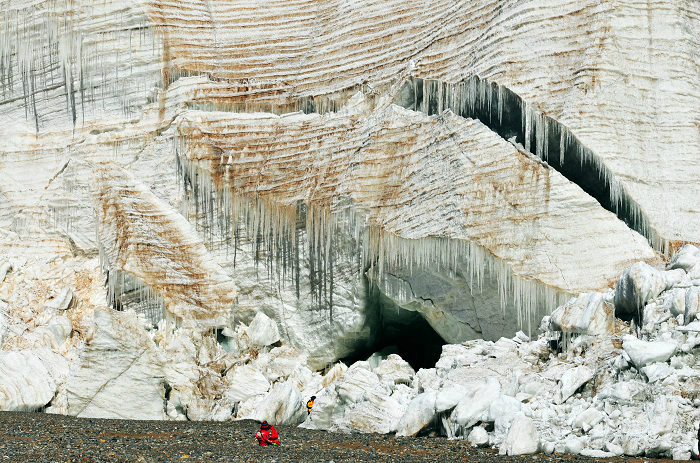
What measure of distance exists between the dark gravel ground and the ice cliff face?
1565 millimetres

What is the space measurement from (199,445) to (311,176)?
7.03 metres

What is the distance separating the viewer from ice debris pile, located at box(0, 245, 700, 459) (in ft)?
43.2

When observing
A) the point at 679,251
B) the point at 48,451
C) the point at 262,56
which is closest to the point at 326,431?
the point at 48,451

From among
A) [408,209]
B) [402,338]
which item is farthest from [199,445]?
[402,338]

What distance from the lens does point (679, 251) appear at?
619 inches

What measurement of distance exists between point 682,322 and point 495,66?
19.2 feet

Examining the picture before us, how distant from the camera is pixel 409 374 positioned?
57.0 feet

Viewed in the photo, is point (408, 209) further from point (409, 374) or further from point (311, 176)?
point (409, 374)

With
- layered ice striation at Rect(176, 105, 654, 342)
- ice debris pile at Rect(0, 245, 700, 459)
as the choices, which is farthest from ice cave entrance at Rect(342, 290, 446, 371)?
layered ice striation at Rect(176, 105, 654, 342)

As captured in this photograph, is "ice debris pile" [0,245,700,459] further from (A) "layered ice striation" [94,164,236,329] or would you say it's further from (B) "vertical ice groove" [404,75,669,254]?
(B) "vertical ice groove" [404,75,669,254]

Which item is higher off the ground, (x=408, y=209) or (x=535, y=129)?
(x=535, y=129)

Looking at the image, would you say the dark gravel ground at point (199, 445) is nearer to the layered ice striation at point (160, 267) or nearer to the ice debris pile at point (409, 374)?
the ice debris pile at point (409, 374)

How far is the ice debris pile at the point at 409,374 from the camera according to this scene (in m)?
13.2

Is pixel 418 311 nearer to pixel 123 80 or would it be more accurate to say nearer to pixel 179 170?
pixel 179 170
